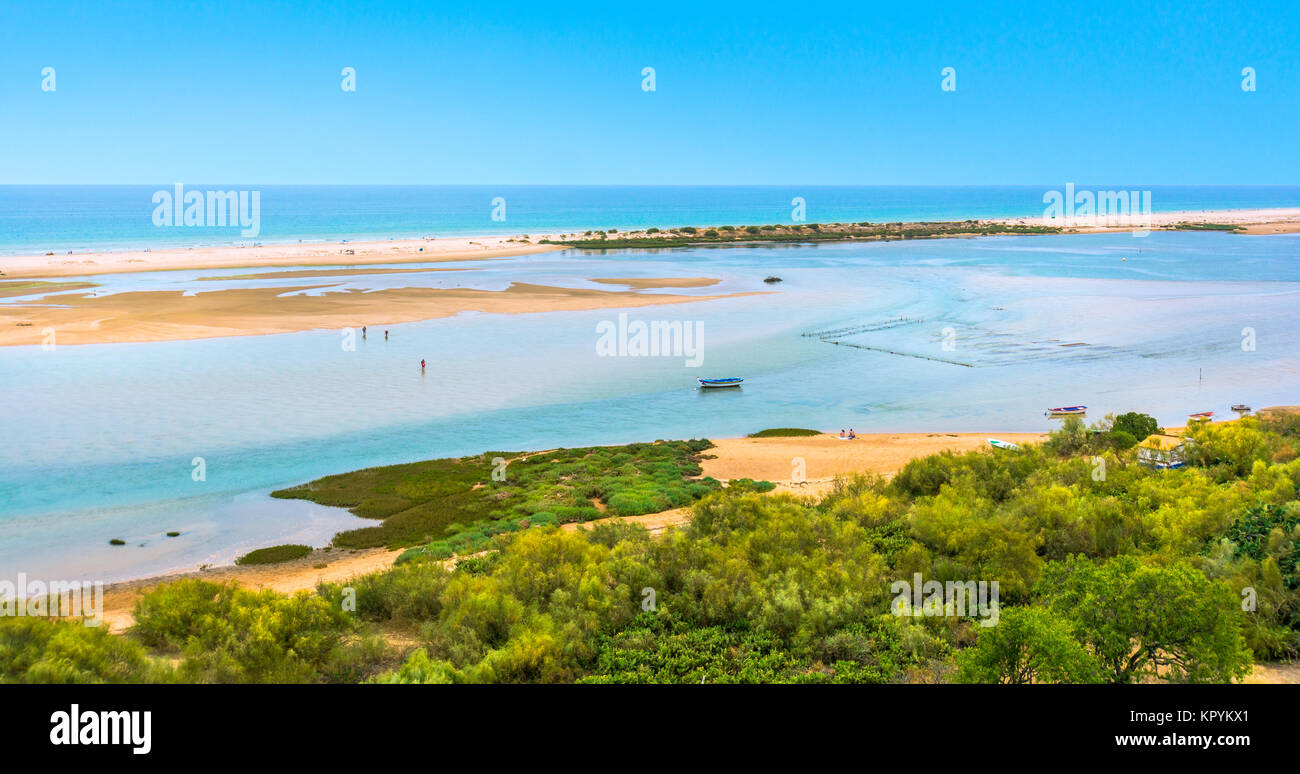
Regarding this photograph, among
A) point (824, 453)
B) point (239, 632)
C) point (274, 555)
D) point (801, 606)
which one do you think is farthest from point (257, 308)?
point (801, 606)

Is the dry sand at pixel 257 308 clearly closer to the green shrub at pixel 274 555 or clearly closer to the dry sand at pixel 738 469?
the dry sand at pixel 738 469

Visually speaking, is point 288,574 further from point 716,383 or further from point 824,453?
point 716,383

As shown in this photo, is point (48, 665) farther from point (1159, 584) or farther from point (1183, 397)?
point (1183, 397)

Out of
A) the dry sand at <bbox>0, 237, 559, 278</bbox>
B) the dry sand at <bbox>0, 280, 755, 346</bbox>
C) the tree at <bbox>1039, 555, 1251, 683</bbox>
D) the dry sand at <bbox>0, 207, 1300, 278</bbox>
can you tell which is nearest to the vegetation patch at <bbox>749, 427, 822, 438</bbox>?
the tree at <bbox>1039, 555, 1251, 683</bbox>

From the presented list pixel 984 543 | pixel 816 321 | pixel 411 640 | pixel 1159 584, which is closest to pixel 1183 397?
pixel 816 321

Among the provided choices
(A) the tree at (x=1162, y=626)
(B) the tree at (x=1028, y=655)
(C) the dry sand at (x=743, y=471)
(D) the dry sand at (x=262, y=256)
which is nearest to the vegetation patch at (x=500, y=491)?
(C) the dry sand at (x=743, y=471)

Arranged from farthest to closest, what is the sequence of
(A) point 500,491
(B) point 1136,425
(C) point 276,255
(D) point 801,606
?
1. (C) point 276,255
2. (B) point 1136,425
3. (A) point 500,491
4. (D) point 801,606
